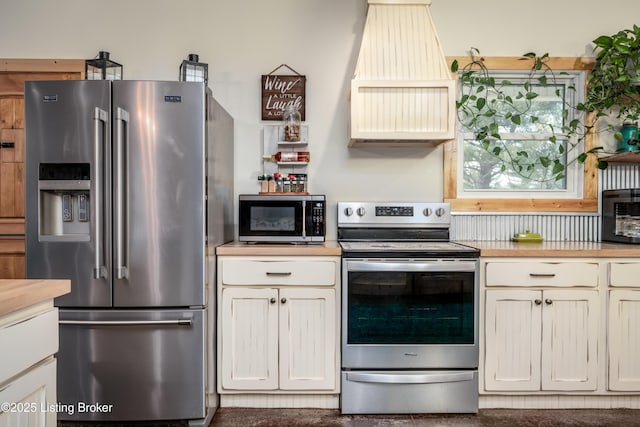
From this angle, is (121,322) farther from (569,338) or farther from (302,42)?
(569,338)

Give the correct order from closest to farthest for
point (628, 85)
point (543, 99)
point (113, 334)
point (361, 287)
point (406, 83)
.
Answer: point (113, 334), point (361, 287), point (406, 83), point (628, 85), point (543, 99)

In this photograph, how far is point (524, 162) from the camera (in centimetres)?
279

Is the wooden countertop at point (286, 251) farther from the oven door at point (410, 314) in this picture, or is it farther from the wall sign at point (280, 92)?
the wall sign at point (280, 92)

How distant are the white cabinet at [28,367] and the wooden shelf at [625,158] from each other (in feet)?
10.4

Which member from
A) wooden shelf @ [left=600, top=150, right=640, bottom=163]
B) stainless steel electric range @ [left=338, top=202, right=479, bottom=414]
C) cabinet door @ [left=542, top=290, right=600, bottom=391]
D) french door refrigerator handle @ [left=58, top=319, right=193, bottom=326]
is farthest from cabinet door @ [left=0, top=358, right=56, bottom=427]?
→ wooden shelf @ [left=600, top=150, right=640, bottom=163]

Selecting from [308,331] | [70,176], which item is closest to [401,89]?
[308,331]

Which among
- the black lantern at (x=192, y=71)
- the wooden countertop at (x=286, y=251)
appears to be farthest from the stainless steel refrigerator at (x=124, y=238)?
the black lantern at (x=192, y=71)

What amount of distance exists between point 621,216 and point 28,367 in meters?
3.16

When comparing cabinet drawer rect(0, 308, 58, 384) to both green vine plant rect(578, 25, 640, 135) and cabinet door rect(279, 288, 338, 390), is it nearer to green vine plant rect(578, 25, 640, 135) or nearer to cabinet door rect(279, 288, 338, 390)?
cabinet door rect(279, 288, 338, 390)

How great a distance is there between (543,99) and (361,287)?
1.93 m

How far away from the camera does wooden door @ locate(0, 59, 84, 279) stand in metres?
2.65

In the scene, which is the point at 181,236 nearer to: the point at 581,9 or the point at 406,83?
the point at 406,83

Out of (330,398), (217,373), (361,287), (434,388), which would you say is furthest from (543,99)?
(217,373)

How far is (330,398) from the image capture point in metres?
2.25
